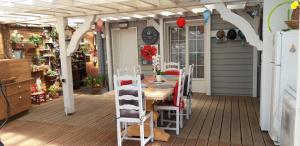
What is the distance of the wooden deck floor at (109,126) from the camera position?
3.55 m

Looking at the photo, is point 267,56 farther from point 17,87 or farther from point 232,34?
point 17,87

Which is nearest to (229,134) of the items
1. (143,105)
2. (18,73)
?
(143,105)

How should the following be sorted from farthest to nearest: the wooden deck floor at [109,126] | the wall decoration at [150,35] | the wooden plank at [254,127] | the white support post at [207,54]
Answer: the wall decoration at [150,35], the white support post at [207,54], the wooden deck floor at [109,126], the wooden plank at [254,127]

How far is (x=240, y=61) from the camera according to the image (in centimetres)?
606

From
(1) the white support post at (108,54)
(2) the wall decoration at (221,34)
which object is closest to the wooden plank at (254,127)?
(2) the wall decoration at (221,34)

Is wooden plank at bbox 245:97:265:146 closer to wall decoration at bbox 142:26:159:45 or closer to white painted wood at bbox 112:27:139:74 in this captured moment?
wall decoration at bbox 142:26:159:45

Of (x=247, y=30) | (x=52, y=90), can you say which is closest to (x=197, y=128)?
(x=247, y=30)

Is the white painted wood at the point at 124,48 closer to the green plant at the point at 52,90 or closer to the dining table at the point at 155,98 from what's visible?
the green plant at the point at 52,90

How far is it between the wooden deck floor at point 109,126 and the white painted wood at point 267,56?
1.02ft

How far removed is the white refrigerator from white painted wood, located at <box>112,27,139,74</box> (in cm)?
473

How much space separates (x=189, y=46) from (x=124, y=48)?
2.13 metres

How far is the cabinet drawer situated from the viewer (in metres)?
4.71

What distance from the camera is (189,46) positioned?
22.1ft

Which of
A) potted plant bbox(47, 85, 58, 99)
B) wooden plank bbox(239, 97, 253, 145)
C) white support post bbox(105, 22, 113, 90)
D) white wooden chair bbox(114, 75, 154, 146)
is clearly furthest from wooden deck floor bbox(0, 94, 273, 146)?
white support post bbox(105, 22, 113, 90)
